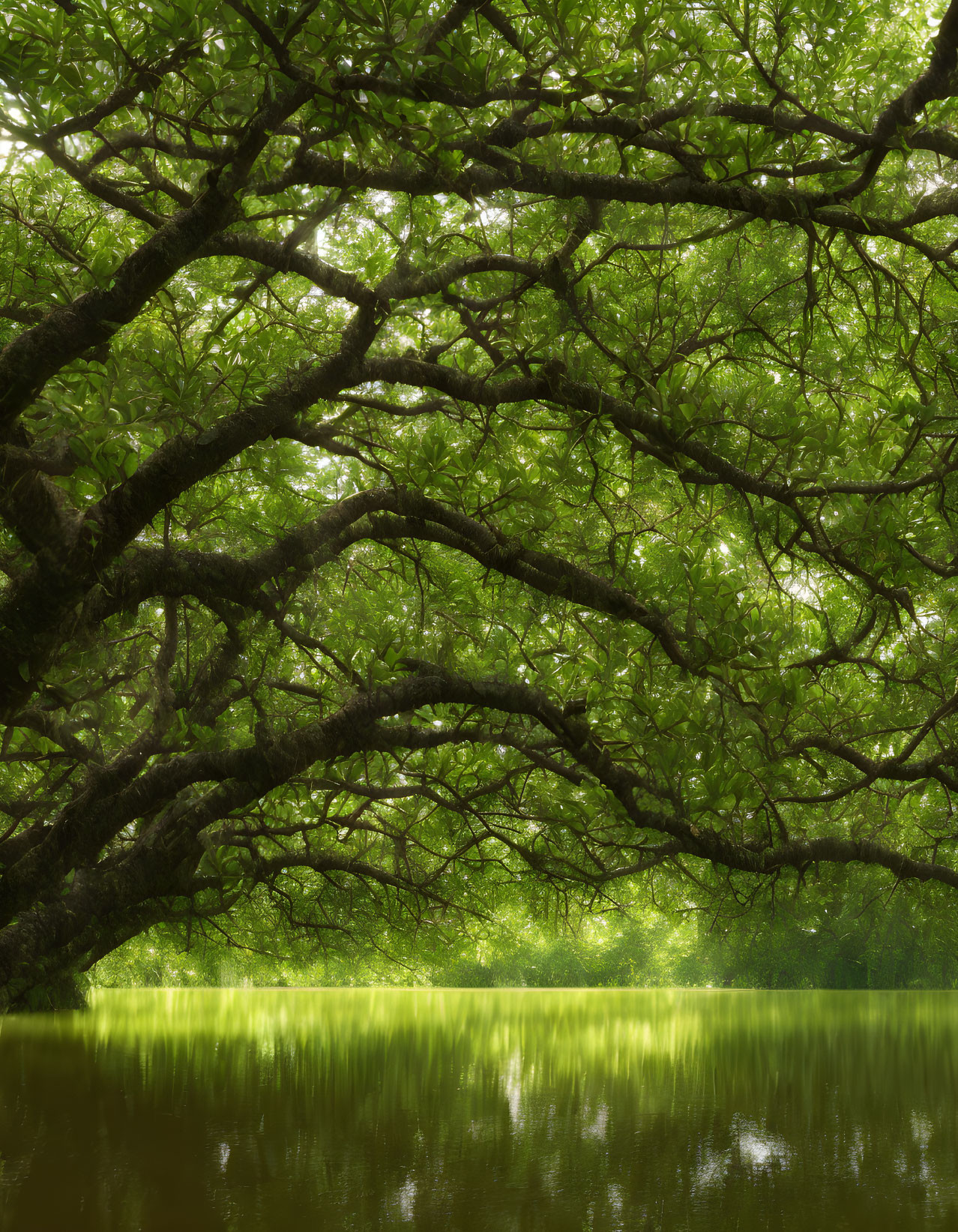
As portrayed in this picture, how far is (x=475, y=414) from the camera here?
6109mm

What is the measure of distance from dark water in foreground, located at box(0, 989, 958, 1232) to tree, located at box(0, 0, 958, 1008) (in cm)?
123

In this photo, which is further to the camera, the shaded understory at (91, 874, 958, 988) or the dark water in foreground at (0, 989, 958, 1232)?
the shaded understory at (91, 874, 958, 988)

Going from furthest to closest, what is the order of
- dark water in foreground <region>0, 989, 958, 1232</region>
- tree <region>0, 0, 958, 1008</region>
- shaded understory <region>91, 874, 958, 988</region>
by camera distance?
1. shaded understory <region>91, 874, 958, 988</region>
2. tree <region>0, 0, 958, 1008</region>
3. dark water in foreground <region>0, 989, 958, 1232</region>

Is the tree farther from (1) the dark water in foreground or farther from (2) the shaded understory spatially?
(2) the shaded understory

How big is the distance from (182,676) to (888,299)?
5.28 m

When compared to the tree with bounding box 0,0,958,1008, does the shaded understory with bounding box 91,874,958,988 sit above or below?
below

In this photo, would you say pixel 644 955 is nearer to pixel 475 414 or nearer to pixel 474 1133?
pixel 475 414

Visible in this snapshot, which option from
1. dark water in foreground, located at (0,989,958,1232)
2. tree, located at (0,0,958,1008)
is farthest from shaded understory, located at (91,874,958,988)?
tree, located at (0,0,958,1008)

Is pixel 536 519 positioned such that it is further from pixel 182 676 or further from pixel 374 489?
pixel 182 676

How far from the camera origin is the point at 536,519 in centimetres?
491

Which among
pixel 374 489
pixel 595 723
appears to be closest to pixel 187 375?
pixel 374 489

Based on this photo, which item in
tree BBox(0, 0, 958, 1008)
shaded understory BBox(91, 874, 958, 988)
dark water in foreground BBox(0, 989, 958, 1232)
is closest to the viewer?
dark water in foreground BBox(0, 989, 958, 1232)

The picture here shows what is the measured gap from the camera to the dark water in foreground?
2182mm

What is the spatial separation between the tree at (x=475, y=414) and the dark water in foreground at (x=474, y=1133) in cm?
123
